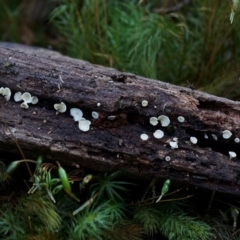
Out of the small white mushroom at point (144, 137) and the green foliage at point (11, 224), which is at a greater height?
the small white mushroom at point (144, 137)

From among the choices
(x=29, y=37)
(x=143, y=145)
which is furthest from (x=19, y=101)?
(x=29, y=37)

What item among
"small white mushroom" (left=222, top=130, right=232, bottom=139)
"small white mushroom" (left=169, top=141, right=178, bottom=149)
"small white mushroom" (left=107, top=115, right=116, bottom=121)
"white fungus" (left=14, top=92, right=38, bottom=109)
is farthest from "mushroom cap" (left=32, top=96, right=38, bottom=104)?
"small white mushroom" (left=222, top=130, right=232, bottom=139)

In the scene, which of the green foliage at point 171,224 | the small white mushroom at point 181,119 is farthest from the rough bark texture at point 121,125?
the green foliage at point 171,224

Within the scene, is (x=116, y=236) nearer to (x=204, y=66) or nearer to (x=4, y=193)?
(x=4, y=193)

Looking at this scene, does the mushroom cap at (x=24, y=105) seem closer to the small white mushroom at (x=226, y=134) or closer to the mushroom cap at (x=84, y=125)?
the mushroom cap at (x=84, y=125)

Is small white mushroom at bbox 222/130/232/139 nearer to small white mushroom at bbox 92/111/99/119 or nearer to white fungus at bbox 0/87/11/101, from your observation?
small white mushroom at bbox 92/111/99/119

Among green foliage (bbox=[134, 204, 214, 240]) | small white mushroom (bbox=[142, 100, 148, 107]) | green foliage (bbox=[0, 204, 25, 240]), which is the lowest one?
green foliage (bbox=[0, 204, 25, 240])
